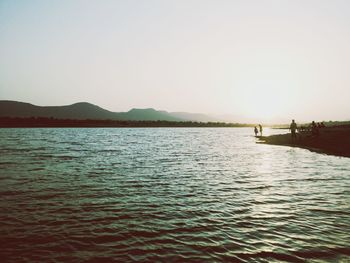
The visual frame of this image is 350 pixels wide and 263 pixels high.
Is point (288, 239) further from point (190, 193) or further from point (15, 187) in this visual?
point (15, 187)

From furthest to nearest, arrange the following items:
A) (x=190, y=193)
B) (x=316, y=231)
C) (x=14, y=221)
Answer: (x=190, y=193)
(x=14, y=221)
(x=316, y=231)

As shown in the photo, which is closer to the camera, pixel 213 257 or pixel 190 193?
pixel 213 257

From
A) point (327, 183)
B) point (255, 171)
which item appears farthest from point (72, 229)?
point (255, 171)

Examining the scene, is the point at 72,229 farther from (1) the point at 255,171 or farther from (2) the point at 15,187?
(1) the point at 255,171

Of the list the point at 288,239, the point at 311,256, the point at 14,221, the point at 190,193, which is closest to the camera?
the point at 311,256

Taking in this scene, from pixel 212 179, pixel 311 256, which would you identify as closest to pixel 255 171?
pixel 212 179

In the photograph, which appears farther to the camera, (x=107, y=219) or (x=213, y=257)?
(x=107, y=219)

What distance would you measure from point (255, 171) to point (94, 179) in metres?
14.8

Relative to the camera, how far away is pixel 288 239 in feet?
36.6

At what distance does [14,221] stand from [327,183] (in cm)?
1965

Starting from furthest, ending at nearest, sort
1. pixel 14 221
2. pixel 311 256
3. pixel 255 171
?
1. pixel 255 171
2. pixel 14 221
3. pixel 311 256

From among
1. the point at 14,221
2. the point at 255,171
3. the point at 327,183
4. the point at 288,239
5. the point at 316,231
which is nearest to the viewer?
the point at 288,239

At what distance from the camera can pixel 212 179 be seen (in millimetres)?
24578

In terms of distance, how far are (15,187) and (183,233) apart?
13.8 metres
